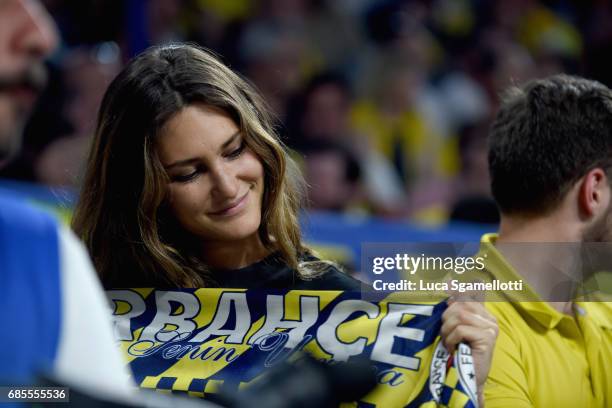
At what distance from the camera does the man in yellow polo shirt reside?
2.20m

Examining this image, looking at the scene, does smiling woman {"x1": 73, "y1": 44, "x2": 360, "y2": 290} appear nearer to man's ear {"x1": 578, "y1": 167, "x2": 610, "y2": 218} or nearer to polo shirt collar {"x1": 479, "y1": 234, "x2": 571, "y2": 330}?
polo shirt collar {"x1": 479, "y1": 234, "x2": 571, "y2": 330}

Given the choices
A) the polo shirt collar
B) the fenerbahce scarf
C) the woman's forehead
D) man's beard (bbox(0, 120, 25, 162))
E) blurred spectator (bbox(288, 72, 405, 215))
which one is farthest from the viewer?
blurred spectator (bbox(288, 72, 405, 215))

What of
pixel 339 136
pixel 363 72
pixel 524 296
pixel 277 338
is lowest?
pixel 277 338

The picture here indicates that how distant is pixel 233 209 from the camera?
2.16 metres

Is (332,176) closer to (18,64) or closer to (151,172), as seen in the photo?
(151,172)

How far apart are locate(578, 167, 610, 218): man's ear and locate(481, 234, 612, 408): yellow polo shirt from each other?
224 mm

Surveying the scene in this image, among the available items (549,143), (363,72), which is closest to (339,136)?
(363,72)

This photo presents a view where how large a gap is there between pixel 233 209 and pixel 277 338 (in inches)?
11.8

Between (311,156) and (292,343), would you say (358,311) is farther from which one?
(311,156)

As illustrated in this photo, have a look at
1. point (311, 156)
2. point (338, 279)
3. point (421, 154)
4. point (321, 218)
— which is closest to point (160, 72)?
point (338, 279)

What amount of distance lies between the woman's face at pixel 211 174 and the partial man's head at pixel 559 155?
2.06 feet

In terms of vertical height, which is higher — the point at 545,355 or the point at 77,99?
the point at 77,99

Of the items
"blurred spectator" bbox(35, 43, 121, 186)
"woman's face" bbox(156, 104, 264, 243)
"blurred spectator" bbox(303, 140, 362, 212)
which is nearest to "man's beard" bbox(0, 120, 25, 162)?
"woman's face" bbox(156, 104, 264, 243)

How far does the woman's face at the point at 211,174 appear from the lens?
6.91 feet
